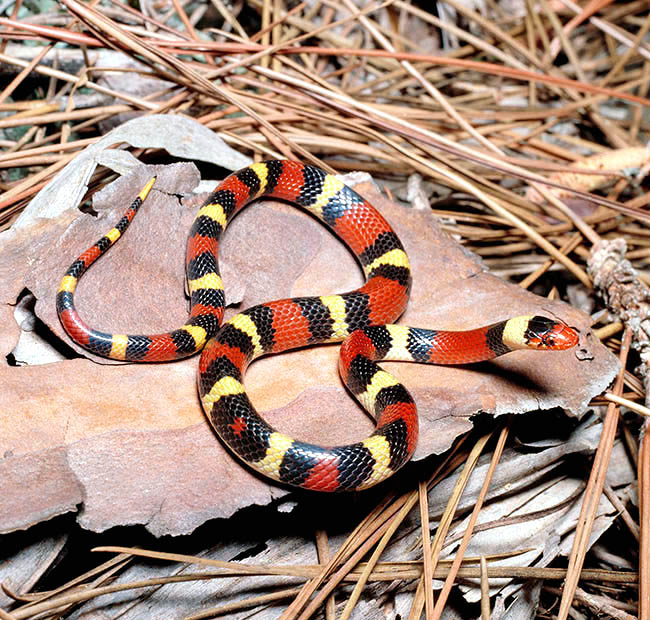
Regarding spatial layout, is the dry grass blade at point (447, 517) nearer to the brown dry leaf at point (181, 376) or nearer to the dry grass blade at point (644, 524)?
the brown dry leaf at point (181, 376)

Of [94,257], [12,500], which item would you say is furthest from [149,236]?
[12,500]

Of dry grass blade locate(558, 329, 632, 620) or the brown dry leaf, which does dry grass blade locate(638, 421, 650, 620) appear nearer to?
dry grass blade locate(558, 329, 632, 620)

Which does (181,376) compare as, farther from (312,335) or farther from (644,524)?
(644,524)

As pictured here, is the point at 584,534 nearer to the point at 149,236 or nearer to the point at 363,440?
the point at 363,440

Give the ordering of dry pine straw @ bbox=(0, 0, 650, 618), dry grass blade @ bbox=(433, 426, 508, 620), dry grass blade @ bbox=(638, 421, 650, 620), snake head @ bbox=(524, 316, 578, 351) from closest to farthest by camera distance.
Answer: dry grass blade @ bbox=(433, 426, 508, 620), dry grass blade @ bbox=(638, 421, 650, 620), dry pine straw @ bbox=(0, 0, 650, 618), snake head @ bbox=(524, 316, 578, 351)

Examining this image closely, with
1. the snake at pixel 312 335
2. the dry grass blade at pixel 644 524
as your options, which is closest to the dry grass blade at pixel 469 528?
the snake at pixel 312 335

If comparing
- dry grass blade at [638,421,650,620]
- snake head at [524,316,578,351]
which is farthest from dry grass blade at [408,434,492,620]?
dry grass blade at [638,421,650,620]

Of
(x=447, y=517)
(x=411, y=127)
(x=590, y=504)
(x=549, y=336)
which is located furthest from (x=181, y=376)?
(x=411, y=127)
